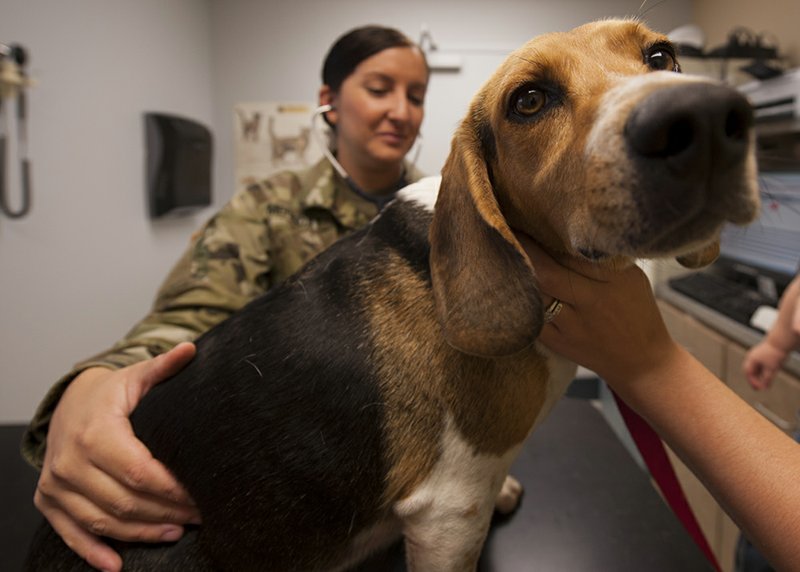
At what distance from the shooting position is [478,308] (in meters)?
0.75

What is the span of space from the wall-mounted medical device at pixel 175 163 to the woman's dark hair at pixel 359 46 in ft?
4.82

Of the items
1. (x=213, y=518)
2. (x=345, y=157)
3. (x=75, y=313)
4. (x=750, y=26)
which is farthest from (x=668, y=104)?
(x=750, y=26)

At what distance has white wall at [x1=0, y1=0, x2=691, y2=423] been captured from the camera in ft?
6.19

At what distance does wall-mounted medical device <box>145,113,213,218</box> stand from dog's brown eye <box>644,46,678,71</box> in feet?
8.39

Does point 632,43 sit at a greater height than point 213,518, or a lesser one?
greater

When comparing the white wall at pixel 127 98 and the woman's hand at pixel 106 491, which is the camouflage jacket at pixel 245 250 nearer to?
the woman's hand at pixel 106 491

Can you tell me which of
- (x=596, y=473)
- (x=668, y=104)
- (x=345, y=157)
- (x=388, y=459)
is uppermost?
(x=668, y=104)

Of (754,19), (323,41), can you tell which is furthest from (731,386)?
(323,41)

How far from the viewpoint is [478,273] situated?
76cm

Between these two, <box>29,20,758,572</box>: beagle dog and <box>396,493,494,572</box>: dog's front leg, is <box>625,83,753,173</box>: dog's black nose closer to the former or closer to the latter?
<box>29,20,758,572</box>: beagle dog

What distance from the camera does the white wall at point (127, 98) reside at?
74.2 inches

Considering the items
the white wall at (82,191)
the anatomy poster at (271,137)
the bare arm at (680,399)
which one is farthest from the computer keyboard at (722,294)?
the white wall at (82,191)

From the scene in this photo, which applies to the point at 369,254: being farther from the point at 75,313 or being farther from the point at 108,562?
the point at 75,313

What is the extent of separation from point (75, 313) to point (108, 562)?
5.42ft
